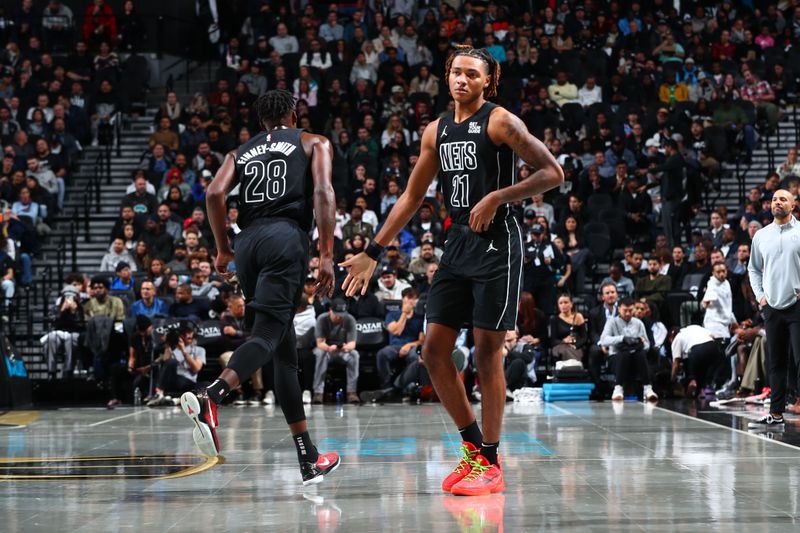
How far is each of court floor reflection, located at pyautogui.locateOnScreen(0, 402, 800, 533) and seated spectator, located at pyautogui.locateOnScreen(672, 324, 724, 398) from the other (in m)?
3.97

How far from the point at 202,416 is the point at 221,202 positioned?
3.81 feet

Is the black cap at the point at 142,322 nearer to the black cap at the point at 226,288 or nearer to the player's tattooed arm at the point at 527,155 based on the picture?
the black cap at the point at 226,288

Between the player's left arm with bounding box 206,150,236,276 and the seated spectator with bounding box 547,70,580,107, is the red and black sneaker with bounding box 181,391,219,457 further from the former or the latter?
the seated spectator with bounding box 547,70,580,107

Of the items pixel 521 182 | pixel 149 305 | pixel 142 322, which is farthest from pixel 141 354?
pixel 521 182

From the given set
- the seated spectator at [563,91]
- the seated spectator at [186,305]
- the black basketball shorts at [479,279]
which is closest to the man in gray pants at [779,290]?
the black basketball shorts at [479,279]

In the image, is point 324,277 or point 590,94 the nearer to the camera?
point 324,277

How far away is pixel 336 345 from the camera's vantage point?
13.3 metres

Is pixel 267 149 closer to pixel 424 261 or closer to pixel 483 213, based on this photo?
pixel 483 213

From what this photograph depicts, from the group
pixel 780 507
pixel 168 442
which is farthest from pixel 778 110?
pixel 780 507

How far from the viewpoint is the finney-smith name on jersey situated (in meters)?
5.62

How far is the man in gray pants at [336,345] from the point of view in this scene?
13242 mm

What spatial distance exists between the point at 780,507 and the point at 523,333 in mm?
9302

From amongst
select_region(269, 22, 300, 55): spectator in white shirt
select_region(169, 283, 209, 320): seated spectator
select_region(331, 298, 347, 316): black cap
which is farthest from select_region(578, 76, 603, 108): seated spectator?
select_region(169, 283, 209, 320): seated spectator

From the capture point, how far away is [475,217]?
5.12m
